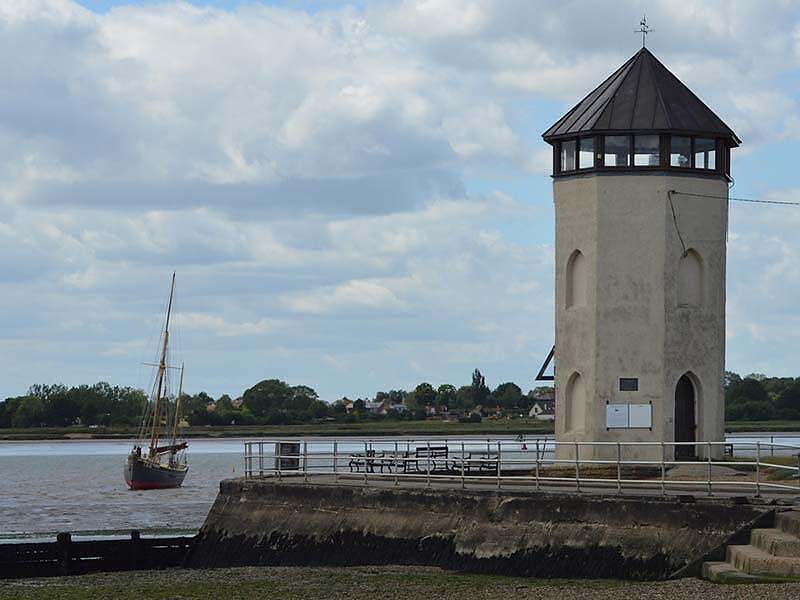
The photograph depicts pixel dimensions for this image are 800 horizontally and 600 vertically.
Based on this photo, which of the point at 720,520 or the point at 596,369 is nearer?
the point at 720,520

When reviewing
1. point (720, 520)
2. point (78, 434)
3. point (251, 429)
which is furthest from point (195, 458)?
point (720, 520)

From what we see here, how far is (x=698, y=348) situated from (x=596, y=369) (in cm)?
225

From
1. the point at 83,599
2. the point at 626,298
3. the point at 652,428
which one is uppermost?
the point at 626,298

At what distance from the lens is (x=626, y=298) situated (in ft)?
117

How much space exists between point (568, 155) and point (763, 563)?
1538cm

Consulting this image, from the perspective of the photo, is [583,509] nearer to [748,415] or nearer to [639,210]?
[639,210]

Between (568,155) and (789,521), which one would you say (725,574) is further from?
(568,155)

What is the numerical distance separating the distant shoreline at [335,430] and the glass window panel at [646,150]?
3351 inches

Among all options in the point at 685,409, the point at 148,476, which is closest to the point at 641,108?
the point at 685,409

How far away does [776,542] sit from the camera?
2339 centimetres

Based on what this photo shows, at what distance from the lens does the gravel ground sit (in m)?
23.7

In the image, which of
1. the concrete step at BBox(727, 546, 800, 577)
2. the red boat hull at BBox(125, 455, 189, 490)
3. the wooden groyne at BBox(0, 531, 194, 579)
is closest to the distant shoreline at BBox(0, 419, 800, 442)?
the red boat hull at BBox(125, 455, 189, 490)

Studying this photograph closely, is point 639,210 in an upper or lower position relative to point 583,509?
upper

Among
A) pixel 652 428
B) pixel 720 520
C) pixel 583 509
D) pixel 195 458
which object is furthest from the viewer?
pixel 195 458
